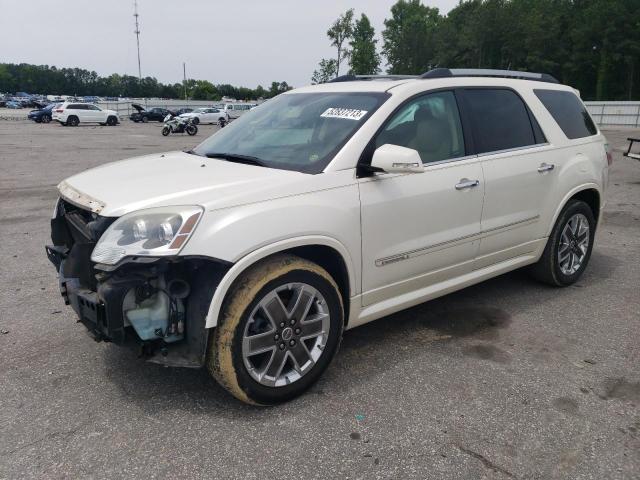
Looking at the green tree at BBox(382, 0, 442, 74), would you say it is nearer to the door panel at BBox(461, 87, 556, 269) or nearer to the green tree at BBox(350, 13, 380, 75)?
the green tree at BBox(350, 13, 380, 75)

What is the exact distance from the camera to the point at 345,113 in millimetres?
3531

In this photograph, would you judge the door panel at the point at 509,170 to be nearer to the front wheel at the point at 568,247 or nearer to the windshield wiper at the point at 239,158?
the front wheel at the point at 568,247

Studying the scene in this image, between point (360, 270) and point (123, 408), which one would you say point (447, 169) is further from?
point (123, 408)

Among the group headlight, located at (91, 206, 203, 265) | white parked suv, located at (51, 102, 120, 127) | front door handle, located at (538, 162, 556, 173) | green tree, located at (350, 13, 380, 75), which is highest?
green tree, located at (350, 13, 380, 75)

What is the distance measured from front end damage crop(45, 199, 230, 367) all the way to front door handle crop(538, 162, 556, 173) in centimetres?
283

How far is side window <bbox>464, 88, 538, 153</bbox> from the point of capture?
398 centimetres

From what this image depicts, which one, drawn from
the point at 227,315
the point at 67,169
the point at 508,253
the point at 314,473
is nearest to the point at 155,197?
the point at 227,315

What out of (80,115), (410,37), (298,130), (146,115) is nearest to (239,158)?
(298,130)

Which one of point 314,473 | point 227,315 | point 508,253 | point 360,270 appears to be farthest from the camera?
point 508,253

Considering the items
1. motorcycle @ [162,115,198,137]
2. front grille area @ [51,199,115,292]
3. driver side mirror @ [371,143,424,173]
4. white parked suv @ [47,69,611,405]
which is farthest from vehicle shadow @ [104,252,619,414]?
motorcycle @ [162,115,198,137]

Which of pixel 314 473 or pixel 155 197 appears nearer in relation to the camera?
pixel 314 473

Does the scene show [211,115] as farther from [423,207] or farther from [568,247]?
[423,207]

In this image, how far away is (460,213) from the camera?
12.2 ft

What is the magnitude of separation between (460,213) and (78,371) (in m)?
2.65
